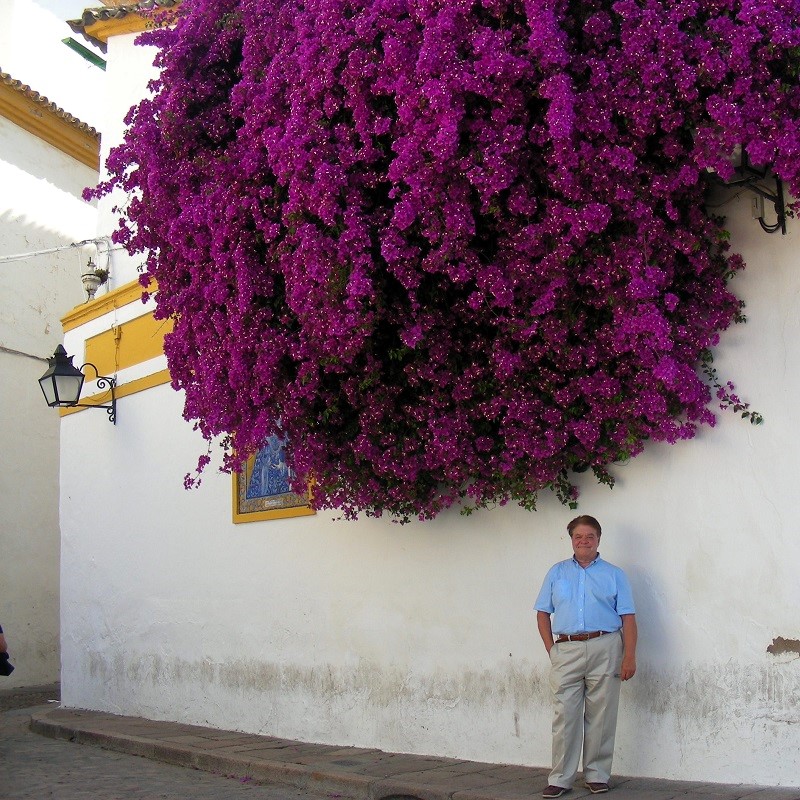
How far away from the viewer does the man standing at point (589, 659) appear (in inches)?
221

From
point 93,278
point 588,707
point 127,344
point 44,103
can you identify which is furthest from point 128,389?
point 588,707

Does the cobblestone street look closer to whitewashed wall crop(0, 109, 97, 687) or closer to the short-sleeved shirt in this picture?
the short-sleeved shirt

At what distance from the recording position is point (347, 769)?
22.2 feet

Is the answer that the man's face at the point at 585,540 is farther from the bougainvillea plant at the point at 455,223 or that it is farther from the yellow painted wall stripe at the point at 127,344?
the yellow painted wall stripe at the point at 127,344

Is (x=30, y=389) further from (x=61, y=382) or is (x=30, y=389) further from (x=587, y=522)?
(x=587, y=522)

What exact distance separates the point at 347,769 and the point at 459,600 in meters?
1.28

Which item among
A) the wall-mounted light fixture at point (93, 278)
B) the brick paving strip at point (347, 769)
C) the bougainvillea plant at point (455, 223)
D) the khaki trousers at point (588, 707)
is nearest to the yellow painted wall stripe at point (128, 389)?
the wall-mounted light fixture at point (93, 278)

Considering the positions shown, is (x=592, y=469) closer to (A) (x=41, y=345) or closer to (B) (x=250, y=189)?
(B) (x=250, y=189)

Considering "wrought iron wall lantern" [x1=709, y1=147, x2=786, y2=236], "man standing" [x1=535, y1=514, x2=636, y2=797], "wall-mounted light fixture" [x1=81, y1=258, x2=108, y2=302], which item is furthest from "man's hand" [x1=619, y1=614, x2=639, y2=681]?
"wall-mounted light fixture" [x1=81, y1=258, x2=108, y2=302]

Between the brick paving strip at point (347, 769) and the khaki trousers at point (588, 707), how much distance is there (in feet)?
0.47

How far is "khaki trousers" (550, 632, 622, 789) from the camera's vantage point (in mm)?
5617

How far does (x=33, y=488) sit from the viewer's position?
14.0 m

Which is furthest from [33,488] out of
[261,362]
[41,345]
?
[261,362]

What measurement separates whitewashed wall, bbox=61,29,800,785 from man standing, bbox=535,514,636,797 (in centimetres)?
39
